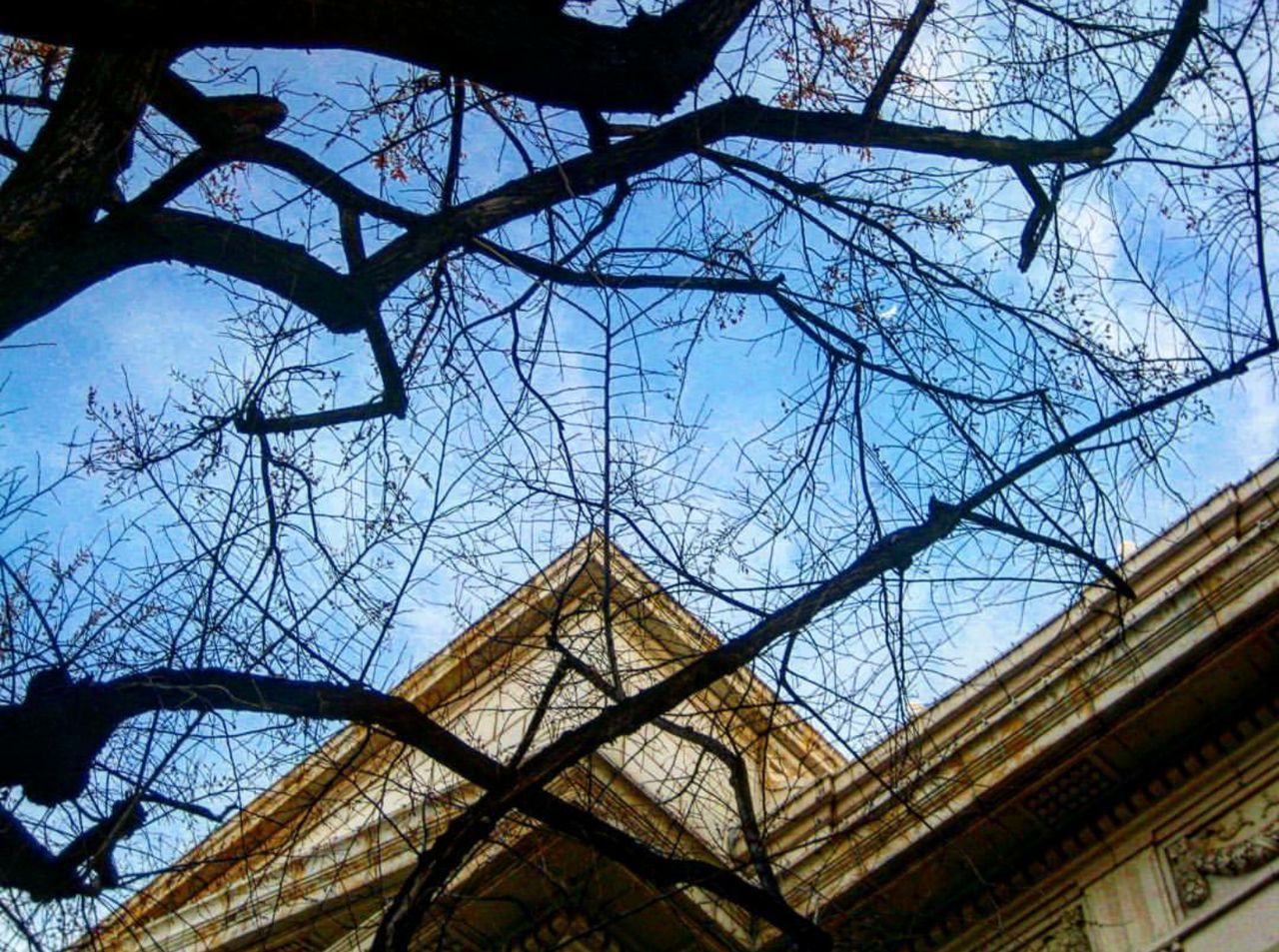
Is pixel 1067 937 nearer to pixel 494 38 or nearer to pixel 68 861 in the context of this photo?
pixel 68 861

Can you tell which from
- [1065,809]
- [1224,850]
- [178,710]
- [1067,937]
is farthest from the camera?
[1065,809]

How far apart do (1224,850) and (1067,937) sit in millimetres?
1147

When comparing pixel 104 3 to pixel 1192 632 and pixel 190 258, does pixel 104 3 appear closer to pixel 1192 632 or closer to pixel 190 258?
pixel 190 258

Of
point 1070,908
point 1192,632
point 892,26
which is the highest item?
point 892,26

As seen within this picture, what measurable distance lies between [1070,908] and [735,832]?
218 cm

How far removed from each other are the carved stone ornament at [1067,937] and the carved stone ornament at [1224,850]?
666mm

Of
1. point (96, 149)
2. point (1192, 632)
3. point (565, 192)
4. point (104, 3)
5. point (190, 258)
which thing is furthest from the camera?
point (1192, 632)

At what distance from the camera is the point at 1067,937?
9.04m

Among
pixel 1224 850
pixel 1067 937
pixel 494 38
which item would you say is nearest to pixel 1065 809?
pixel 1067 937

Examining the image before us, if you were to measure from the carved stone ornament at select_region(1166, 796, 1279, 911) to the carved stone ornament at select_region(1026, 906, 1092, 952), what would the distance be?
0.67 m

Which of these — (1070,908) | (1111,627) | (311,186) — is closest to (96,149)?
(311,186)

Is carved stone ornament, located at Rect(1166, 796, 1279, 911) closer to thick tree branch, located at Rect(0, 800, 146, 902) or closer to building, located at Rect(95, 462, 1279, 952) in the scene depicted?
building, located at Rect(95, 462, 1279, 952)

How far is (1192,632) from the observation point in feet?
29.0

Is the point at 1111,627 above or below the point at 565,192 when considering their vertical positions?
below
